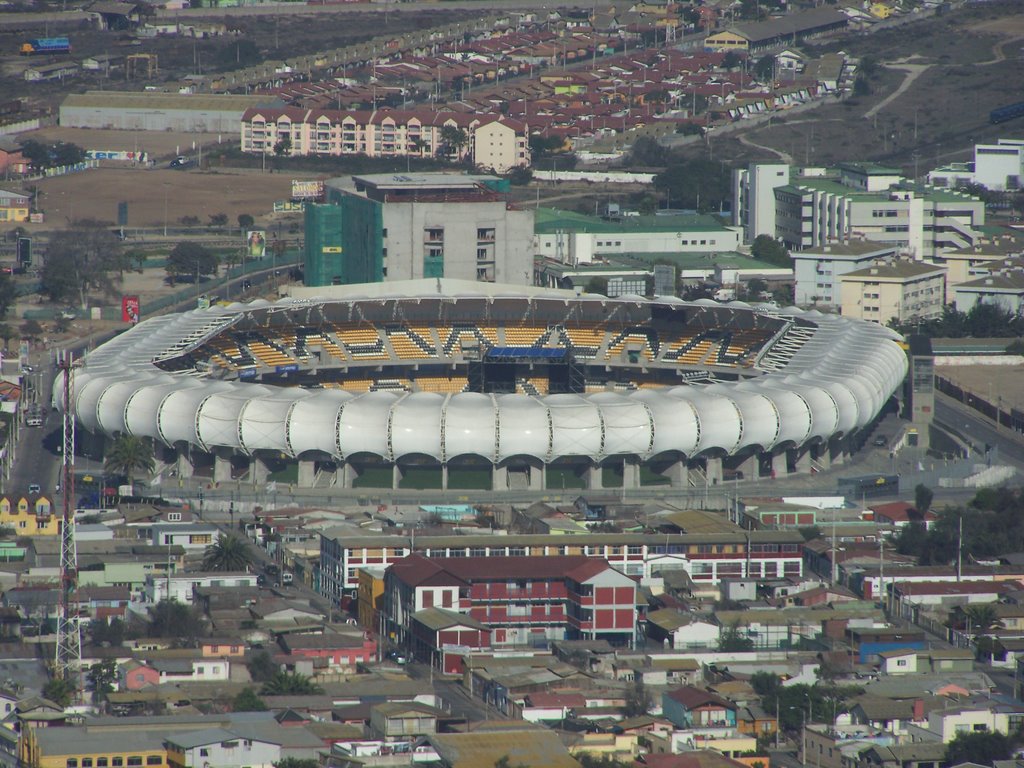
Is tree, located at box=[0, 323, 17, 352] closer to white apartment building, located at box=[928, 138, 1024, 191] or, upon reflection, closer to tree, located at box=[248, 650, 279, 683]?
tree, located at box=[248, 650, 279, 683]

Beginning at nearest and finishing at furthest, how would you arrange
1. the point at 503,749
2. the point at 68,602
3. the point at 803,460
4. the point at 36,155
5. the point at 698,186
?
the point at 503,749, the point at 68,602, the point at 803,460, the point at 698,186, the point at 36,155

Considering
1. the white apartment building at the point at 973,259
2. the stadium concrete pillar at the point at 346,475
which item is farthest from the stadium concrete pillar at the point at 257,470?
the white apartment building at the point at 973,259

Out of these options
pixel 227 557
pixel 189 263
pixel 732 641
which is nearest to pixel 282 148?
pixel 189 263

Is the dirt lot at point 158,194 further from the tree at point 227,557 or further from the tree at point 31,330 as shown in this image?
the tree at point 227,557

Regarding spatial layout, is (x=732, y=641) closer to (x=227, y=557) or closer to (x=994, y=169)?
(x=227, y=557)

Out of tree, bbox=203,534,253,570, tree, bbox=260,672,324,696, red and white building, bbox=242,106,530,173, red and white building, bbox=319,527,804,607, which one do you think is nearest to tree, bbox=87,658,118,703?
tree, bbox=260,672,324,696

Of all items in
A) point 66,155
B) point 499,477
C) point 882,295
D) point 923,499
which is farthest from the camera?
point 66,155
